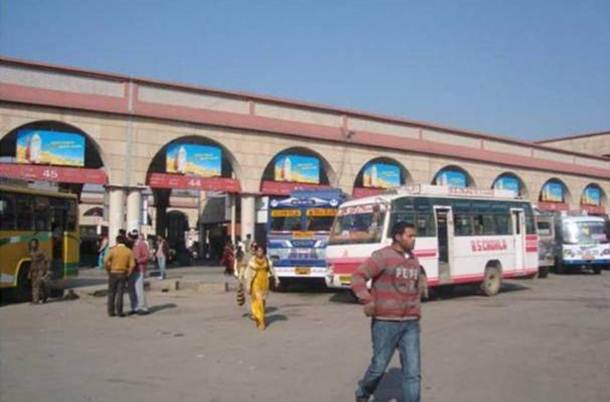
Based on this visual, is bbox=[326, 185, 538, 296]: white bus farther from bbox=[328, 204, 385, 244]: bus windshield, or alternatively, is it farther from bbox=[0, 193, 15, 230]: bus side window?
bbox=[0, 193, 15, 230]: bus side window

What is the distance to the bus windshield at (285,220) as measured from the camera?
20.0m

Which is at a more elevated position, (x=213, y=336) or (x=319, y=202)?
(x=319, y=202)

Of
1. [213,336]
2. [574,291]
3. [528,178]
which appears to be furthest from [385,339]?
[528,178]

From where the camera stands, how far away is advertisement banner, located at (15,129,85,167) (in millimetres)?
24141

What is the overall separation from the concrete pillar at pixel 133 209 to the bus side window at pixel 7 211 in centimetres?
975

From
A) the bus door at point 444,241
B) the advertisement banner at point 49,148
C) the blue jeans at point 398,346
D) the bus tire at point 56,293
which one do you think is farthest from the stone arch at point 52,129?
the blue jeans at point 398,346

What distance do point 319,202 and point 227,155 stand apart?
1043 cm

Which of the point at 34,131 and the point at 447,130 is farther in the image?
the point at 447,130

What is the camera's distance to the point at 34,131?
2436cm

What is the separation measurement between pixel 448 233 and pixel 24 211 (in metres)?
11.0

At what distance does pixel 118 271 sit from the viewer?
13930 mm

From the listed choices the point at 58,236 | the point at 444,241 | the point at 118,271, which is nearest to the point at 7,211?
the point at 58,236

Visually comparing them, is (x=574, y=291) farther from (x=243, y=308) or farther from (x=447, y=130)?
(x=447, y=130)

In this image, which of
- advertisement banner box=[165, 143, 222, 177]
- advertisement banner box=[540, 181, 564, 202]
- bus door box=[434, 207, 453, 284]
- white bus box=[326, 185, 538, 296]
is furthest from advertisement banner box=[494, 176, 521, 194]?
bus door box=[434, 207, 453, 284]
